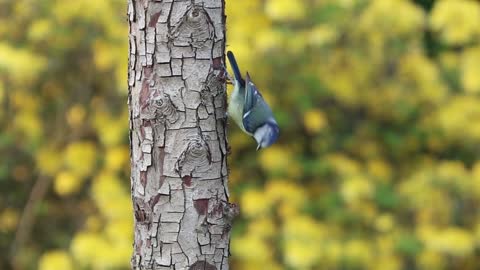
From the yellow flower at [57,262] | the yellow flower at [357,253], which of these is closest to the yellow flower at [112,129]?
the yellow flower at [57,262]

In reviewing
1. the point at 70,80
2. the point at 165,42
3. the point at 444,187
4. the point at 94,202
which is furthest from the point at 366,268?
the point at 165,42

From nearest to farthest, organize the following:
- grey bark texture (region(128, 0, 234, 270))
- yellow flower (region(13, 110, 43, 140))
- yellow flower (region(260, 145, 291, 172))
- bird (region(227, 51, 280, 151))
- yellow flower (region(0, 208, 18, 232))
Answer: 1. grey bark texture (region(128, 0, 234, 270))
2. bird (region(227, 51, 280, 151))
3. yellow flower (region(260, 145, 291, 172))
4. yellow flower (region(13, 110, 43, 140))
5. yellow flower (region(0, 208, 18, 232))

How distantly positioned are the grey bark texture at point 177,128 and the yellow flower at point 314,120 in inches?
73.1

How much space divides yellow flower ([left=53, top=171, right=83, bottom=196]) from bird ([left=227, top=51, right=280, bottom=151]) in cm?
170

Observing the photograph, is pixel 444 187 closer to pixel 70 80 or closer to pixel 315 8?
pixel 315 8

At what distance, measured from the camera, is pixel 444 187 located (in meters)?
3.83

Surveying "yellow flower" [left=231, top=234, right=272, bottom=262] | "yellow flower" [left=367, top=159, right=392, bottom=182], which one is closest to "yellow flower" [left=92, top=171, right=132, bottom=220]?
"yellow flower" [left=231, top=234, right=272, bottom=262]

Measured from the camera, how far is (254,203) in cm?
361

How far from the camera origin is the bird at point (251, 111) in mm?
2311

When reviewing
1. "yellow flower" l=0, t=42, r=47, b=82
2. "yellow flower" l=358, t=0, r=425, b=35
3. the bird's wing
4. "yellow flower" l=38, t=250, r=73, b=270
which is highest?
"yellow flower" l=358, t=0, r=425, b=35

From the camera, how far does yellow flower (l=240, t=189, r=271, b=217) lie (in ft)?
11.8

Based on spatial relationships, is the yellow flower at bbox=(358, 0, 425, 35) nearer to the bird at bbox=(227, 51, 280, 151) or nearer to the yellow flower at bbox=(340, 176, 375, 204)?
the yellow flower at bbox=(340, 176, 375, 204)

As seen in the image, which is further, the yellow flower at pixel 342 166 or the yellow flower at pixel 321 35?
the yellow flower at pixel 342 166

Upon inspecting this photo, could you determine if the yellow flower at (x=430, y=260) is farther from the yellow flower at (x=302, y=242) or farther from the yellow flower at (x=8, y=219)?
the yellow flower at (x=8, y=219)
